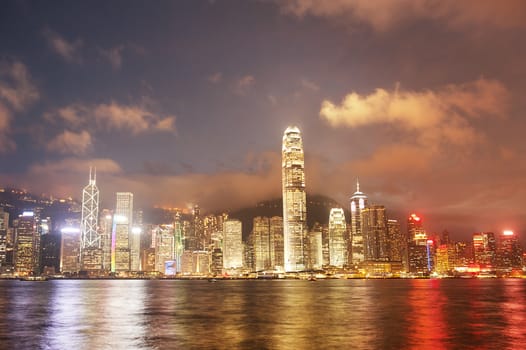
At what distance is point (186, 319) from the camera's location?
225 ft

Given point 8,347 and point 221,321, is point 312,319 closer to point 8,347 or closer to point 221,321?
point 221,321

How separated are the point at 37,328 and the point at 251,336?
86.5ft

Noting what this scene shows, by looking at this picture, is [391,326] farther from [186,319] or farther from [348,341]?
[186,319]

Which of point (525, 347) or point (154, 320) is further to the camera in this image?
point (154, 320)

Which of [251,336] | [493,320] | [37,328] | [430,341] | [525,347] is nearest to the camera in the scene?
[525,347]

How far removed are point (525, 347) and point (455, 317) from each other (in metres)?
26.0

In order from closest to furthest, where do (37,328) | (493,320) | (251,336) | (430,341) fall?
(430,341)
(251,336)
(37,328)
(493,320)

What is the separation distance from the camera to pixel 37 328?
59250 mm

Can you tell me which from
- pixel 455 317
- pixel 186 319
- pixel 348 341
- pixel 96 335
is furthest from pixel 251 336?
pixel 455 317

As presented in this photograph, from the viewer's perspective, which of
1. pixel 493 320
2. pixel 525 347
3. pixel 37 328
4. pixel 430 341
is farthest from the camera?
pixel 493 320

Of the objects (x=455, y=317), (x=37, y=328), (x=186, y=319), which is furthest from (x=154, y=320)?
(x=455, y=317)

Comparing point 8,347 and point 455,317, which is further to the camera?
point 455,317

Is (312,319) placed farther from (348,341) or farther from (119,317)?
(119,317)

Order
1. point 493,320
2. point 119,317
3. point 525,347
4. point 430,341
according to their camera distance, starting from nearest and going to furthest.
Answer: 1. point 525,347
2. point 430,341
3. point 493,320
4. point 119,317
